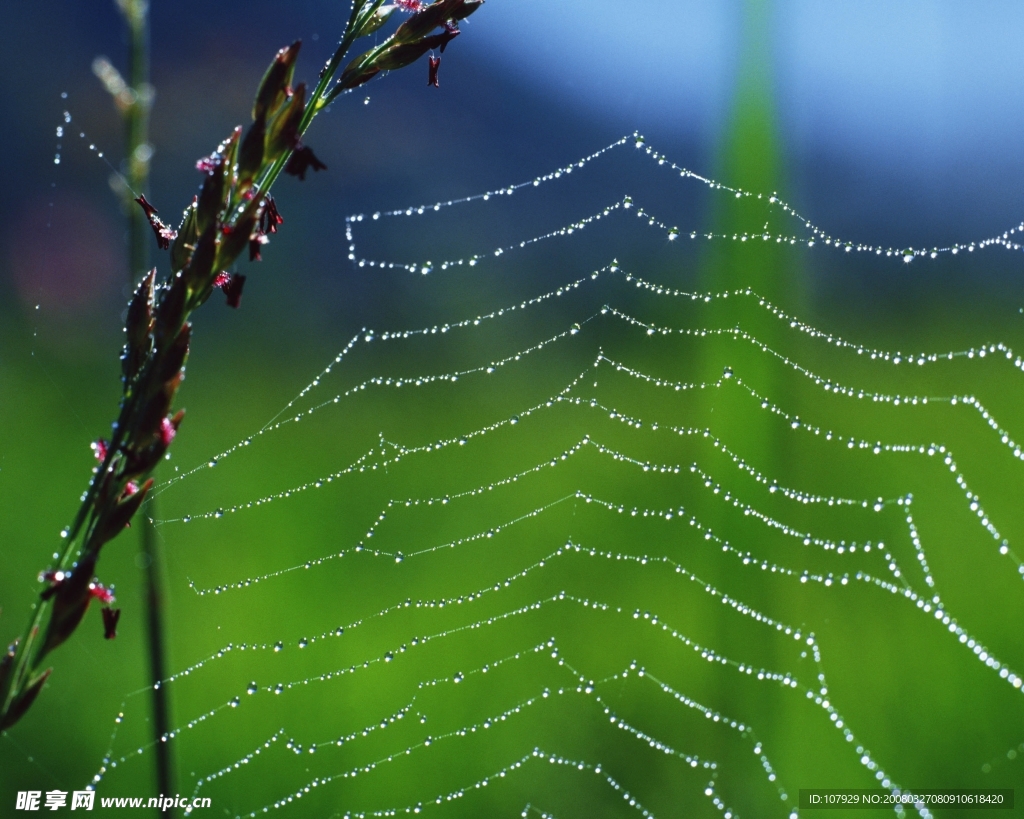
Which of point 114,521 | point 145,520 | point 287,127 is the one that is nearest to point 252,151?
point 287,127

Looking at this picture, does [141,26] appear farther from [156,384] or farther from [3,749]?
[3,749]

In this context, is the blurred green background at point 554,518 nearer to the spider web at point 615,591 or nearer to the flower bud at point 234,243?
the spider web at point 615,591

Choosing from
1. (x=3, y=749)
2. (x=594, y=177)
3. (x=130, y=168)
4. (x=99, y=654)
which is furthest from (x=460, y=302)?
(x=594, y=177)

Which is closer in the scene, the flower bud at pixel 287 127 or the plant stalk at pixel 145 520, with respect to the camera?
the flower bud at pixel 287 127

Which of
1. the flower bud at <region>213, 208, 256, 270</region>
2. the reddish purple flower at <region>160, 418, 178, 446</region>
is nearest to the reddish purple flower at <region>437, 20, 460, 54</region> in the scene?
the flower bud at <region>213, 208, 256, 270</region>

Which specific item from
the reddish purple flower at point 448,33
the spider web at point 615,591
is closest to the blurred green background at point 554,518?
the spider web at point 615,591

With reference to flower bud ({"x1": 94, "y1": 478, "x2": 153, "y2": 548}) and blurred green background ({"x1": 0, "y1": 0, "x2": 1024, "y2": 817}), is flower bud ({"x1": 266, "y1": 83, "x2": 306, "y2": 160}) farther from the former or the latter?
blurred green background ({"x1": 0, "y1": 0, "x2": 1024, "y2": 817})
